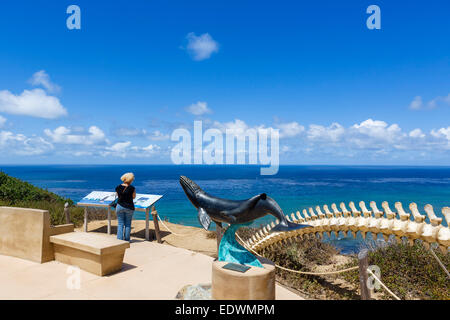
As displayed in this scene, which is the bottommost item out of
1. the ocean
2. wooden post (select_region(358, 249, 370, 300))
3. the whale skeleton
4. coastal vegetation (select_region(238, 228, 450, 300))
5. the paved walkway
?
the ocean

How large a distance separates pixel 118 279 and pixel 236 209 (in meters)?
2.86

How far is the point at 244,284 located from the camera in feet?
12.2

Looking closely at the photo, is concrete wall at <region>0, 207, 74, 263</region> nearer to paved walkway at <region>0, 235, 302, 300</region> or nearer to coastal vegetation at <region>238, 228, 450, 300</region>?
paved walkway at <region>0, 235, 302, 300</region>

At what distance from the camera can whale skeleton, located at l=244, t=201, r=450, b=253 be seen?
4910 mm

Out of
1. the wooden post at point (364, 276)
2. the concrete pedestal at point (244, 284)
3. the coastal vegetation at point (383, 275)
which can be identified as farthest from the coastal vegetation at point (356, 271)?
the concrete pedestal at point (244, 284)

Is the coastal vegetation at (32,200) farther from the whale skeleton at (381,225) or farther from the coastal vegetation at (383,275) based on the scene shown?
the coastal vegetation at (383,275)

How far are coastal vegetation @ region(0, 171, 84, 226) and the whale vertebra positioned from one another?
9.25 m

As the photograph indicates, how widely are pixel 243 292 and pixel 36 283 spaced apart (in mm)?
3767

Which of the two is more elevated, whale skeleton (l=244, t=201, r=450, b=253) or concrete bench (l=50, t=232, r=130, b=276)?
whale skeleton (l=244, t=201, r=450, b=253)

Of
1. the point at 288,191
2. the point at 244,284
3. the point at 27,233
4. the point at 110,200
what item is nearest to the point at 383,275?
the point at 244,284

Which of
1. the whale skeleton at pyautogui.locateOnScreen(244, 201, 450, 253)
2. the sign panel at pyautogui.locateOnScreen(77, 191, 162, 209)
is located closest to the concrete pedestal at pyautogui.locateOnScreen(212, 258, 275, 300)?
the whale skeleton at pyautogui.locateOnScreen(244, 201, 450, 253)
